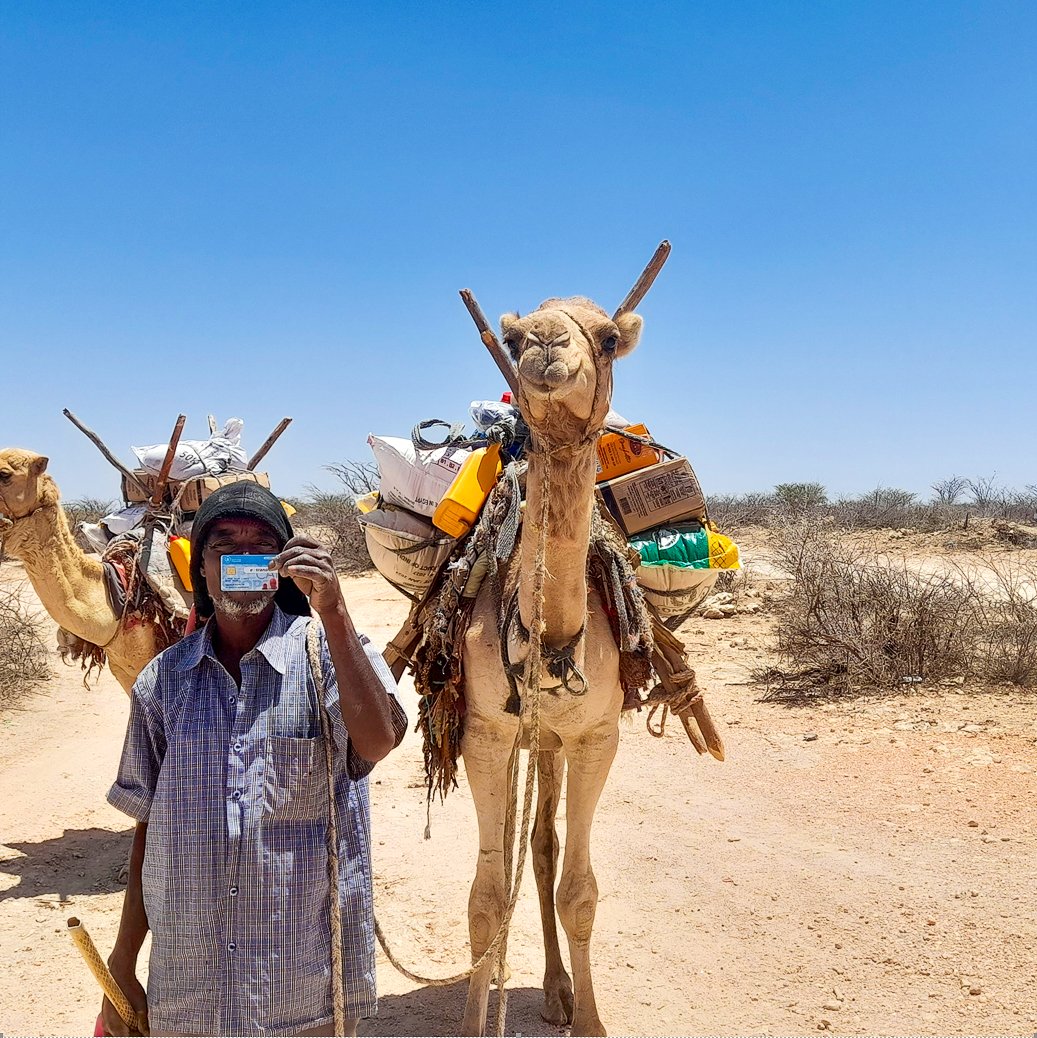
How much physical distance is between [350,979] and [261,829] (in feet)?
1.47

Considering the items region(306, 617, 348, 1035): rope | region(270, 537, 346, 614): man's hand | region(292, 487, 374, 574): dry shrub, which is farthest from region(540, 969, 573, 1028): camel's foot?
region(292, 487, 374, 574): dry shrub

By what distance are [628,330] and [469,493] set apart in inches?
52.5

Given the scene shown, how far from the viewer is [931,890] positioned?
4.80 metres

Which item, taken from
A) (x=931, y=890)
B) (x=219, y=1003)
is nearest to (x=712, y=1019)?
(x=931, y=890)

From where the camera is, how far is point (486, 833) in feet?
11.6

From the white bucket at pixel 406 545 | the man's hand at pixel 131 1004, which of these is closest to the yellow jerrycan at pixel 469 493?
the white bucket at pixel 406 545

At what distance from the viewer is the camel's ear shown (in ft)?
8.54

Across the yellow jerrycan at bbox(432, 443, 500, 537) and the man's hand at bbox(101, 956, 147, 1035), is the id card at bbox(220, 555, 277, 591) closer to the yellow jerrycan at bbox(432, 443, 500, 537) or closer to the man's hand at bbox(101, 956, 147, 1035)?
the man's hand at bbox(101, 956, 147, 1035)

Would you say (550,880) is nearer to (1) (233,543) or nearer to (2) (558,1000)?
(2) (558,1000)

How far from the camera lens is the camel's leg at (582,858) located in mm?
3516

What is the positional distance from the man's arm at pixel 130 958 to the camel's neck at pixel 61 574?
3.52 metres

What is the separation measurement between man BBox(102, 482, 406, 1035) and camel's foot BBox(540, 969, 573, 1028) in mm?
2077

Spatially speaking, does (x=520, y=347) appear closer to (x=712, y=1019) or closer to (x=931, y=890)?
(x=712, y=1019)

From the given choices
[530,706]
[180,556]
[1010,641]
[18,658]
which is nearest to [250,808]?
[530,706]
